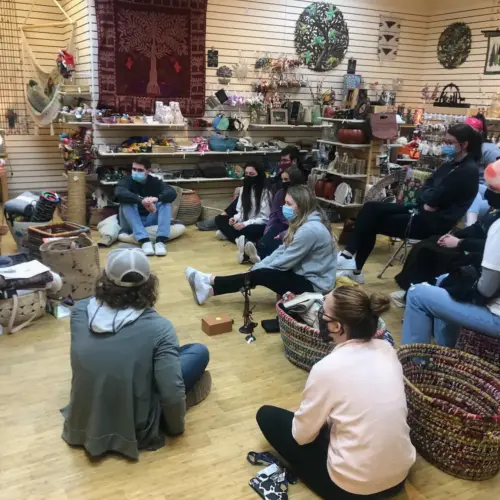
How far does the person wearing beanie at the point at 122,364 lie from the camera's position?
7.24 ft

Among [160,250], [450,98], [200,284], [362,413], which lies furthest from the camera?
[450,98]

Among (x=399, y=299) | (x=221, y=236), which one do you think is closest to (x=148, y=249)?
(x=221, y=236)

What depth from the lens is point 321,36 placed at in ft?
25.4

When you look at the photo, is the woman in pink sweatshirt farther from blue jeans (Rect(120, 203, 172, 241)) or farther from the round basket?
the round basket

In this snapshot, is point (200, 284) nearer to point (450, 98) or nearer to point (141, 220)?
point (141, 220)

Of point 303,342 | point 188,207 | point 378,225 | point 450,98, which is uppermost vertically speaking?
point 450,98

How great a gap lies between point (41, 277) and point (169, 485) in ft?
6.76

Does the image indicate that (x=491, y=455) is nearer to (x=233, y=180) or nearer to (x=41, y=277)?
(x=41, y=277)

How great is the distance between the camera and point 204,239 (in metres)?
6.27

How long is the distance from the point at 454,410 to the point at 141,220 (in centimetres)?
448

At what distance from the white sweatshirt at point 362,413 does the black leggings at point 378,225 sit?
2.82 m

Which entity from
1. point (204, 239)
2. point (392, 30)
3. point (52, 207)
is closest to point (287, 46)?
point (392, 30)

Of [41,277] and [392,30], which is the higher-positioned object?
[392,30]

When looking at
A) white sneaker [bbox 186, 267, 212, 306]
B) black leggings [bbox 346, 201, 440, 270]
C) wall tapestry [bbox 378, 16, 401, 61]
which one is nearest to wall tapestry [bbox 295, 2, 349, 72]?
wall tapestry [bbox 378, 16, 401, 61]
